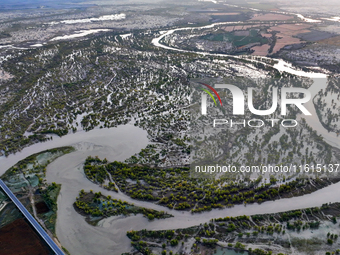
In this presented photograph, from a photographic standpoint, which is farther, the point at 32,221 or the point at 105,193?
the point at 105,193

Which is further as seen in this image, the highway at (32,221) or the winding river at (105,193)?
the winding river at (105,193)

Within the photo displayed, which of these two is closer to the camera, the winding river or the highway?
the highway

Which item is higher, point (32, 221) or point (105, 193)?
point (105, 193)

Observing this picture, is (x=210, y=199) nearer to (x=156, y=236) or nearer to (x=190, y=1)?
(x=156, y=236)
